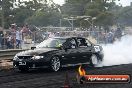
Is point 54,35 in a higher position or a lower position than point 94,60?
higher

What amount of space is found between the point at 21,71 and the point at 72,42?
272cm

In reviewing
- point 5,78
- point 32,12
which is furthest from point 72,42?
point 32,12

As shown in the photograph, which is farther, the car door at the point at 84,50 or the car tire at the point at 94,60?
the car tire at the point at 94,60

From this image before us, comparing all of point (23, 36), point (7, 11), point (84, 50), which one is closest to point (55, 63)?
point (84, 50)

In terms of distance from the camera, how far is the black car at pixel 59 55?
15.1m

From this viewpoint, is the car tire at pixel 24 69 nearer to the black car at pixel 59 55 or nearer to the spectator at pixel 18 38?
the black car at pixel 59 55

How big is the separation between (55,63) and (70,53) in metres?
1.19

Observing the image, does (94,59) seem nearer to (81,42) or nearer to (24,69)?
(81,42)

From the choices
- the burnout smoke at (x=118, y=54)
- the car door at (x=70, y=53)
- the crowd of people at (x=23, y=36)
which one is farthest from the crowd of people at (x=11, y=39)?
the car door at (x=70, y=53)

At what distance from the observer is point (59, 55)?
622 inches

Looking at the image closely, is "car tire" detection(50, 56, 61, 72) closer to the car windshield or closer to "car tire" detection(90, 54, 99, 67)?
the car windshield

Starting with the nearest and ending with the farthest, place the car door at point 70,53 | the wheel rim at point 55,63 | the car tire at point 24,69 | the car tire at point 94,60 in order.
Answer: the car tire at point 24,69 < the wheel rim at point 55,63 < the car door at point 70,53 < the car tire at point 94,60

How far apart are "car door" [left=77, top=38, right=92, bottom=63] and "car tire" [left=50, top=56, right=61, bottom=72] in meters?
1.56

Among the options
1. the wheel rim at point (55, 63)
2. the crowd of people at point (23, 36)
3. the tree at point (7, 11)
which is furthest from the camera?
the tree at point (7, 11)
